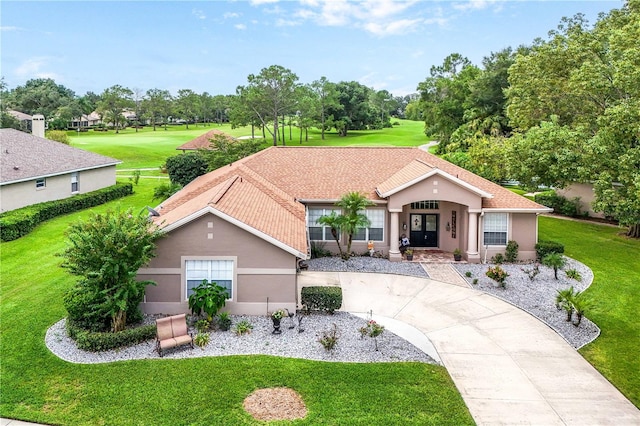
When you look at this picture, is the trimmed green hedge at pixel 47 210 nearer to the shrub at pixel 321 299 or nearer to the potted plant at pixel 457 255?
the shrub at pixel 321 299

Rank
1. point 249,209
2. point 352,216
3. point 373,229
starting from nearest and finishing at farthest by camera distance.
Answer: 1. point 249,209
2. point 352,216
3. point 373,229

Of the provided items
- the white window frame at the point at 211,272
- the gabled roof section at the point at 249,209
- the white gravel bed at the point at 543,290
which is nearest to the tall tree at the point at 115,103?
the gabled roof section at the point at 249,209

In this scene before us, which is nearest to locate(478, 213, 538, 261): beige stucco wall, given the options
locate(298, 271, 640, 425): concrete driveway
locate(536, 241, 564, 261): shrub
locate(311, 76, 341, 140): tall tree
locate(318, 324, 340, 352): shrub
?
locate(536, 241, 564, 261): shrub

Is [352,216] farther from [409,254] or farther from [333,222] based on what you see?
[409,254]

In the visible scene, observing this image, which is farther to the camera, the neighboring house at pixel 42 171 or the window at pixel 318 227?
the neighboring house at pixel 42 171

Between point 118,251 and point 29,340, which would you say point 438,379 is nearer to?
point 118,251

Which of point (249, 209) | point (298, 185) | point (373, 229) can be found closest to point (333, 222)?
point (373, 229)

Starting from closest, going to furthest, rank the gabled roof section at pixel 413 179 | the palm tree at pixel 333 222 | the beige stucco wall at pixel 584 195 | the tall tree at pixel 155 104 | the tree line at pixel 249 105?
the palm tree at pixel 333 222 < the gabled roof section at pixel 413 179 < the beige stucco wall at pixel 584 195 < the tree line at pixel 249 105 < the tall tree at pixel 155 104
